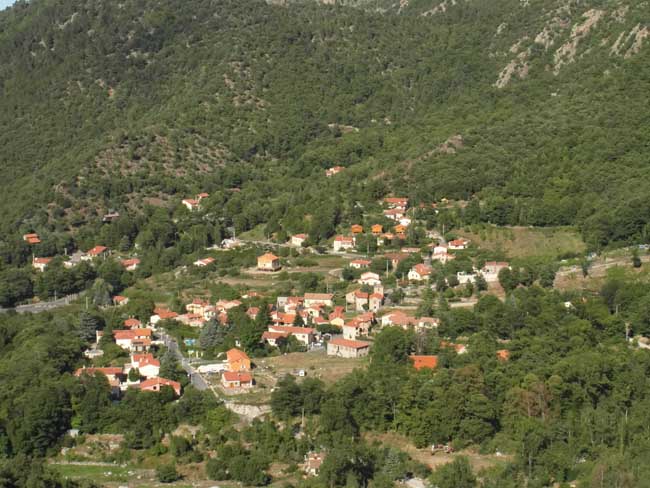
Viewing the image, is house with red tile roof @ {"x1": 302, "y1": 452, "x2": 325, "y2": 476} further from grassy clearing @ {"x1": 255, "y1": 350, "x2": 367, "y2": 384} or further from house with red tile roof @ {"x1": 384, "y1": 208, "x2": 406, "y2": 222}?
house with red tile roof @ {"x1": 384, "y1": 208, "x2": 406, "y2": 222}

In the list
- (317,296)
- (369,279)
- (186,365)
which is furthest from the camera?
(369,279)

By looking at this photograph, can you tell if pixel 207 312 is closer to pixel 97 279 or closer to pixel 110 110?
pixel 97 279

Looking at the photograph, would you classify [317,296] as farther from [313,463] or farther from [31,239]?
[31,239]

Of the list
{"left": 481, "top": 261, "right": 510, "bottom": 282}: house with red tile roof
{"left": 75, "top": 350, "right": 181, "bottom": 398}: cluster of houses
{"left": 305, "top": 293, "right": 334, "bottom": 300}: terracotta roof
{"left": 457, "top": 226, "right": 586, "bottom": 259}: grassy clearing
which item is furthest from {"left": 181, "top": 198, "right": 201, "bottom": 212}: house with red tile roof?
{"left": 75, "top": 350, "right": 181, "bottom": 398}: cluster of houses

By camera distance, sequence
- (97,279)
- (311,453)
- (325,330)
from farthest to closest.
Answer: (97,279), (325,330), (311,453)

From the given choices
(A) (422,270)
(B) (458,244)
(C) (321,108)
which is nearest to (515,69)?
(C) (321,108)

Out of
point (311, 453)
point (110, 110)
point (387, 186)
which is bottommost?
point (311, 453)

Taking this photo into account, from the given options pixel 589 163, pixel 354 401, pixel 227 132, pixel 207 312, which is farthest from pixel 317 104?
pixel 354 401

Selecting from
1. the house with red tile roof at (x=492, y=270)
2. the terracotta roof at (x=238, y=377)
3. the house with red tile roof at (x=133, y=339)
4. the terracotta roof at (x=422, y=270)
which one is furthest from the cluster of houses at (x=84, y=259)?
the terracotta roof at (x=238, y=377)
